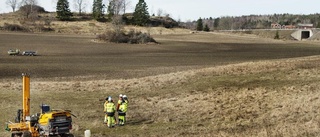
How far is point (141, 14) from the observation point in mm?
165625

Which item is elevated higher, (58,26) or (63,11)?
(63,11)

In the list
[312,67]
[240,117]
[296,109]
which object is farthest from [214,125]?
[312,67]

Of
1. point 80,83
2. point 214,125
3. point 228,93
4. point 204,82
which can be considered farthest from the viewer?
point 80,83

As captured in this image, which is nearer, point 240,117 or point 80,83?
point 240,117

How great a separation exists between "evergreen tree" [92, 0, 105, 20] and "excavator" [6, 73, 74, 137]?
147 meters

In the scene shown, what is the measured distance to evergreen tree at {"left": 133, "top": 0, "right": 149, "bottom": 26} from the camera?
6476 inches

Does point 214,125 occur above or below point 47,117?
below

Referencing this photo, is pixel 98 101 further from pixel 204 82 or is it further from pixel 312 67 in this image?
pixel 312 67

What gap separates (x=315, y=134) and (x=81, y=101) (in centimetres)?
1926

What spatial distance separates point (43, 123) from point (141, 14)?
151 metres

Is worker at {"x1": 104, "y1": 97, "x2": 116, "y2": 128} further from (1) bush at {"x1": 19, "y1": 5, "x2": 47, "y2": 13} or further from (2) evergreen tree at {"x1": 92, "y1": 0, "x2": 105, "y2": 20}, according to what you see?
(2) evergreen tree at {"x1": 92, "y1": 0, "x2": 105, "y2": 20}

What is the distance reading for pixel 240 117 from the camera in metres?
23.0

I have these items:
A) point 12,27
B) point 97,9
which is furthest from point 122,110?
point 97,9

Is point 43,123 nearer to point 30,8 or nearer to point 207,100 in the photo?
point 207,100
